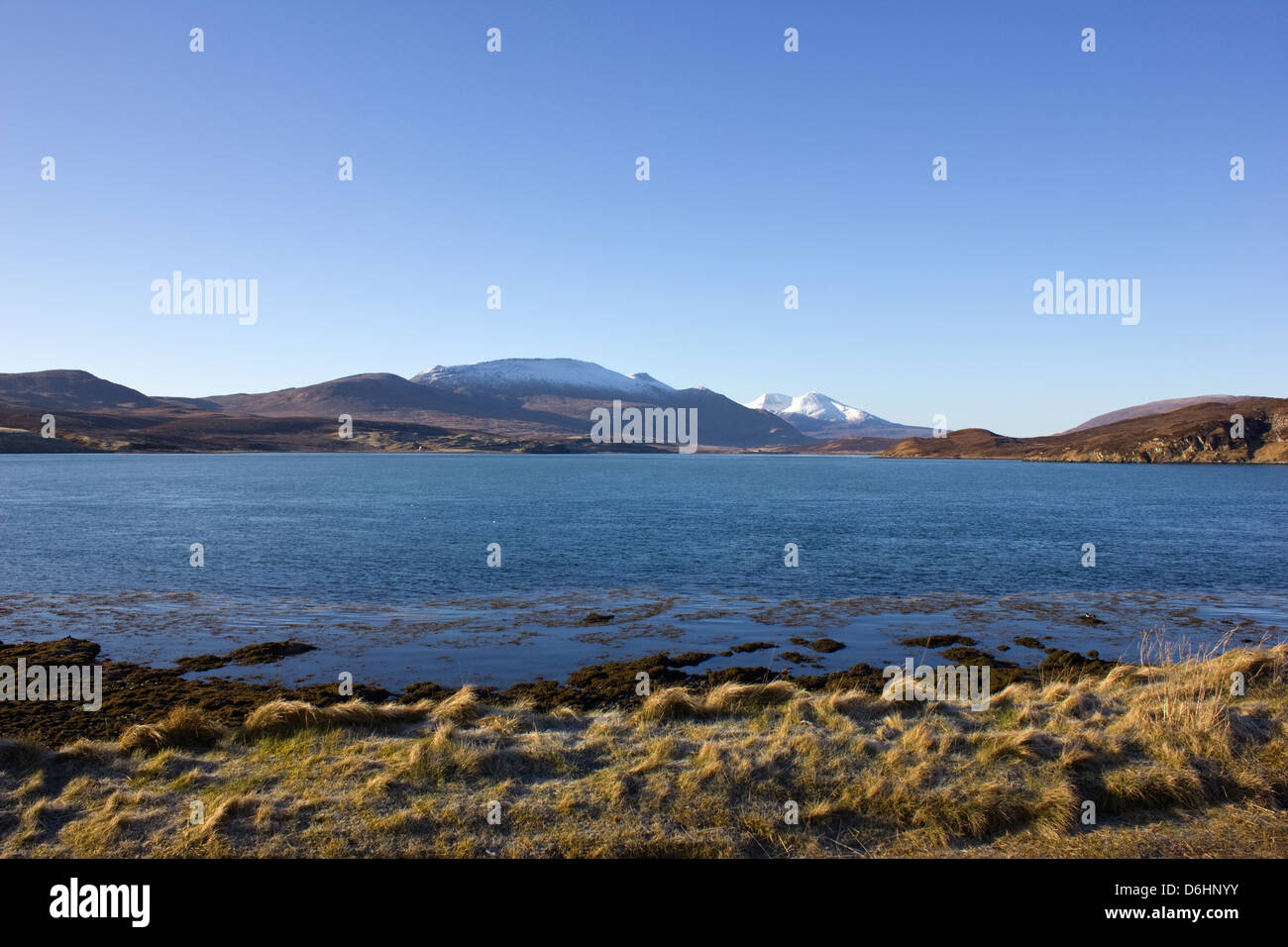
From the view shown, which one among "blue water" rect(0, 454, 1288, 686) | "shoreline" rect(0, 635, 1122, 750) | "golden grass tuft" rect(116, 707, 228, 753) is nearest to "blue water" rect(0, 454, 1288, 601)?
"blue water" rect(0, 454, 1288, 686)

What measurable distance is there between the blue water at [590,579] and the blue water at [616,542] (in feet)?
1.03

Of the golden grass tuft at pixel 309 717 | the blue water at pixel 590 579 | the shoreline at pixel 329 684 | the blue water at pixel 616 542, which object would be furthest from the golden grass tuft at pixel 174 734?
the blue water at pixel 616 542

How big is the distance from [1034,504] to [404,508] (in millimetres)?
74286

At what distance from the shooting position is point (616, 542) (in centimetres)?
5097

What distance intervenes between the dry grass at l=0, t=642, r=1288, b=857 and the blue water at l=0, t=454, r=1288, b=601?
1895cm

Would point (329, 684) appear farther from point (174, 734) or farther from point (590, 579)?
point (590, 579)

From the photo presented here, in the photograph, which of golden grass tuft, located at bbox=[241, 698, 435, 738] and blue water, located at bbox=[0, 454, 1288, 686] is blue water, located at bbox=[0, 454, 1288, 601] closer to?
blue water, located at bbox=[0, 454, 1288, 686]

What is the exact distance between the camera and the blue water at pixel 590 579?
83.9ft

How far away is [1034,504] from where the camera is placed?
3494 inches

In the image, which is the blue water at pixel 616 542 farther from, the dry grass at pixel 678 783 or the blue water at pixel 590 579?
the dry grass at pixel 678 783

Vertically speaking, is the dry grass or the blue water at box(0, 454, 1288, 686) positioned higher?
the dry grass

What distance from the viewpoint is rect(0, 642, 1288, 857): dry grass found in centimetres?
999

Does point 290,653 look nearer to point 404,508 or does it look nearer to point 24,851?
point 24,851
